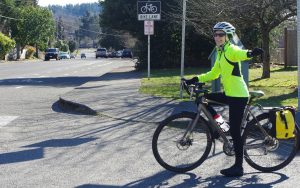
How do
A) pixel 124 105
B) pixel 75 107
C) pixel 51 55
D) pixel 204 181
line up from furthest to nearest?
pixel 51 55
pixel 75 107
pixel 124 105
pixel 204 181

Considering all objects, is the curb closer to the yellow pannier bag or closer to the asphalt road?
the asphalt road

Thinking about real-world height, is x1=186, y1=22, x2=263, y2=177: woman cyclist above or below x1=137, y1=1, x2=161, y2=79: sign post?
below

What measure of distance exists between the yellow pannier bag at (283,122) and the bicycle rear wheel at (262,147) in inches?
5.0

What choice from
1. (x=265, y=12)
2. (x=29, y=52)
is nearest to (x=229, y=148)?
(x=265, y=12)

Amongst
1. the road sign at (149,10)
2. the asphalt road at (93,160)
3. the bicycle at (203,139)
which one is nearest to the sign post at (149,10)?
the road sign at (149,10)

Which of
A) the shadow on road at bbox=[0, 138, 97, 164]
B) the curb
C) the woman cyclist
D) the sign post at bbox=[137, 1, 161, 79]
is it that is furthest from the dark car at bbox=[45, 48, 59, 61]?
the woman cyclist

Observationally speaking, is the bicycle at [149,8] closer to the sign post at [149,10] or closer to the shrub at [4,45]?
the sign post at [149,10]

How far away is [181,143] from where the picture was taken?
7.04 m

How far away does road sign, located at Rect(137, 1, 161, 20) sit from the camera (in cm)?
2078

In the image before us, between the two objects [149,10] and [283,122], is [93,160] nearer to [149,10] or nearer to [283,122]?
[283,122]

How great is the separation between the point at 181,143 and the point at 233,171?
2.55 feet

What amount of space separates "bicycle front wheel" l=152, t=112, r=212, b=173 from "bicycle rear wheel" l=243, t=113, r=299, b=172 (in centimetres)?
50

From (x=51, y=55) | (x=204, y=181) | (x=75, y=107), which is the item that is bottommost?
(x=204, y=181)

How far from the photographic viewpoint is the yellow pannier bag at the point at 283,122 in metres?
6.75
